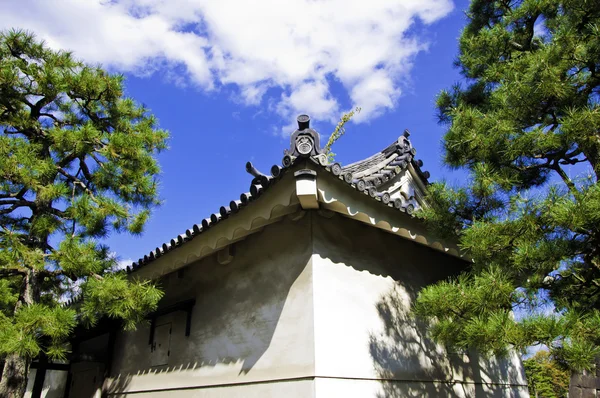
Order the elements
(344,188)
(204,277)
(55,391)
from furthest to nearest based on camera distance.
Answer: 1. (55,391)
2. (204,277)
3. (344,188)

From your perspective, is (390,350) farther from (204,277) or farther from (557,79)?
(557,79)

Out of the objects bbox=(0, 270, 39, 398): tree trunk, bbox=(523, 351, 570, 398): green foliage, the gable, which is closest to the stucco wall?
the gable

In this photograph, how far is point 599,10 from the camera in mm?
4012

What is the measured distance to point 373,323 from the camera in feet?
16.9

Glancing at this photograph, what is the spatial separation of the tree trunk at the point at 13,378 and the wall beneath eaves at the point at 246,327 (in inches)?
73.1

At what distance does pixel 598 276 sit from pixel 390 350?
2.42 metres

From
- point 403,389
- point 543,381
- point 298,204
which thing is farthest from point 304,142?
point 543,381

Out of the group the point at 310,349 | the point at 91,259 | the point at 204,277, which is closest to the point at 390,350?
the point at 310,349

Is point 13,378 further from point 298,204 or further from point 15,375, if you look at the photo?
point 298,204

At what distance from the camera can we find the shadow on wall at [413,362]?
5.05 metres

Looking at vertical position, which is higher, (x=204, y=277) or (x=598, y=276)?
(x=204, y=277)

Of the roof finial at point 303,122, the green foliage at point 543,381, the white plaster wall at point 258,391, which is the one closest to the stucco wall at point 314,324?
the white plaster wall at point 258,391

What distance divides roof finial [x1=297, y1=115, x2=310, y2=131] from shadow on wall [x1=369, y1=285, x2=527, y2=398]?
257 cm

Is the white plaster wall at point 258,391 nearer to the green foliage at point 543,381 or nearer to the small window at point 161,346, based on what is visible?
the small window at point 161,346
